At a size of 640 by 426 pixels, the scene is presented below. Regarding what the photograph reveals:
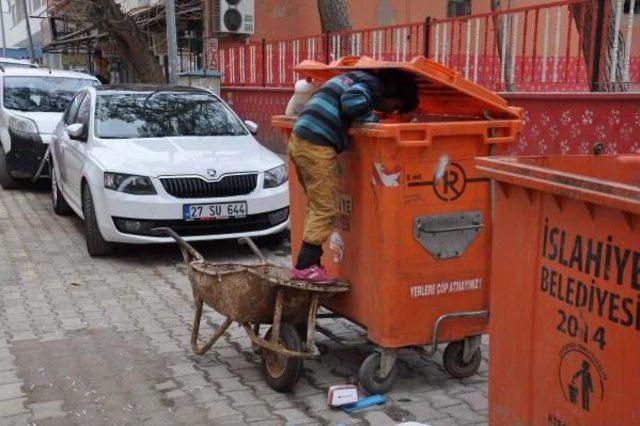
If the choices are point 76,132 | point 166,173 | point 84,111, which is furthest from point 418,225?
point 84,111

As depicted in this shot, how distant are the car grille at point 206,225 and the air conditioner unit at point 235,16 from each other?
9.47 meters

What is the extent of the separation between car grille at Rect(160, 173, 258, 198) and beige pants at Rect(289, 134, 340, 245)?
267 centimetres

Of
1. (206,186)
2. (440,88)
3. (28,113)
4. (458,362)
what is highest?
(440,88)

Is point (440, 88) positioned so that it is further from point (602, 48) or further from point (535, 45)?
point (535, 45)

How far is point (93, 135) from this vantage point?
700 cm

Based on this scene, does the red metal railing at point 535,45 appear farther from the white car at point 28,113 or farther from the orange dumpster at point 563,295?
the white car at point 28,113

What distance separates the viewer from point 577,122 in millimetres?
6441

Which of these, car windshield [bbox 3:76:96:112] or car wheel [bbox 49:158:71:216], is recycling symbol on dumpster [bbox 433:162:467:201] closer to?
car wheel [bbox 49:158:71:216]

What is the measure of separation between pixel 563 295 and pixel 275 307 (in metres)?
1.67

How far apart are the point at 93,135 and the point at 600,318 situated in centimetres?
593

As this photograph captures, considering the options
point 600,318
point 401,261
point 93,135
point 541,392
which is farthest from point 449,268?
point 93,135

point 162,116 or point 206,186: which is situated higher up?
point 162,116

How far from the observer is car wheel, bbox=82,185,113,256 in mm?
6547

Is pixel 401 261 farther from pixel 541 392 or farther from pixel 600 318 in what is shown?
pixel 600 318
